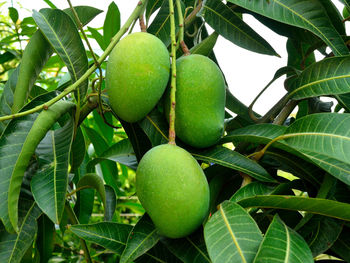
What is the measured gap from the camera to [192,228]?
22.1 inches

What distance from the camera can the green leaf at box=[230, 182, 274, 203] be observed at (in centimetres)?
60

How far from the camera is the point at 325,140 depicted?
557 millimetres

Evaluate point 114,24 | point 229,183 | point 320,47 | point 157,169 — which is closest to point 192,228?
point 157,169

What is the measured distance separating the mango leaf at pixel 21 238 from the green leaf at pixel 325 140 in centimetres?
46

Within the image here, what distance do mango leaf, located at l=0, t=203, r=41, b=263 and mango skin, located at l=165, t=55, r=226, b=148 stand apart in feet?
0.98

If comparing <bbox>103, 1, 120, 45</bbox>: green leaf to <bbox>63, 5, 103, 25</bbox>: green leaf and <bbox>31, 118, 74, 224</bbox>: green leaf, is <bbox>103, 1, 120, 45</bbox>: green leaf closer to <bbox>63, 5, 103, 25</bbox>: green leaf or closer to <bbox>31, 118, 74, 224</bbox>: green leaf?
<bbox>63, 5, 103, 25</bbox>: green leaf

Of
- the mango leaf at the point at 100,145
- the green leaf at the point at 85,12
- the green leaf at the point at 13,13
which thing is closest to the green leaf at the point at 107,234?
the green leaf at the point at 85,12

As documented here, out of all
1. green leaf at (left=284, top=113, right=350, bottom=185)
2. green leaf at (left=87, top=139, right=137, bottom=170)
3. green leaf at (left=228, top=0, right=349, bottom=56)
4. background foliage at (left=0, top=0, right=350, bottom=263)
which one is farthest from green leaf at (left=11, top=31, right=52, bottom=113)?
green leaf at (left=284, top=113, right=350, bottom=185)

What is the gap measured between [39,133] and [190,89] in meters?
0.25

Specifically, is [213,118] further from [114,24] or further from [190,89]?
[114,24]

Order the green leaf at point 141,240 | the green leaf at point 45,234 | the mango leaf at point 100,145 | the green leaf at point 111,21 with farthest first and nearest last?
the mango leaf at point 100,145 < the green leaf at point 111,21 < the green leaf at point 45,234 < the green leaf at point 141,240

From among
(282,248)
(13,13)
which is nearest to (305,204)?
(282,248)

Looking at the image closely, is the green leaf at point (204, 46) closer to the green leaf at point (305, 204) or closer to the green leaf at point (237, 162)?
the green leaf at point (237, 162)

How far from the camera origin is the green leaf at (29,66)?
28.6 inches
